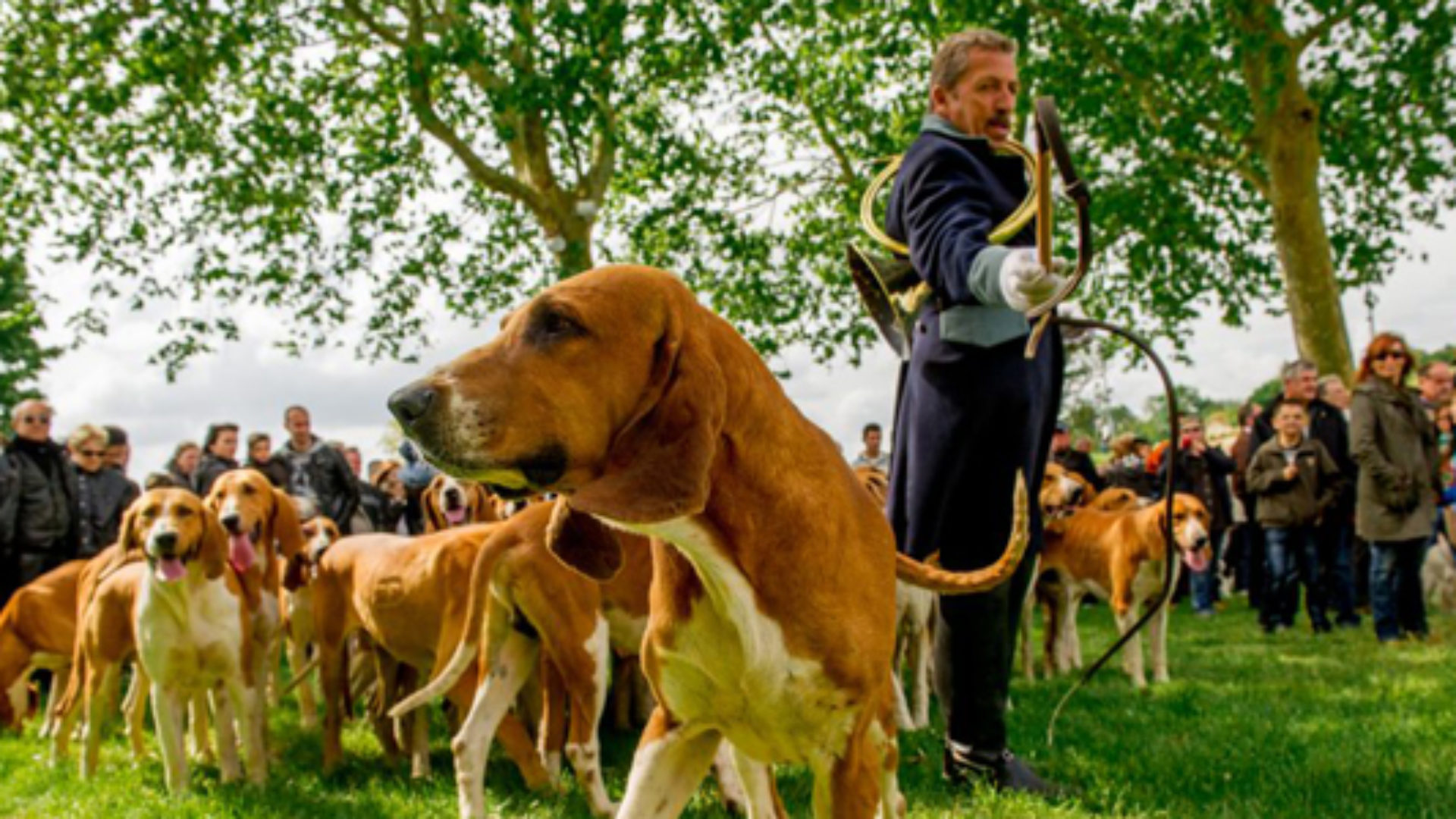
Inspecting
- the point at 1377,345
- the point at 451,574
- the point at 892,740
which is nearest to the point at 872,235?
the point at 892,740

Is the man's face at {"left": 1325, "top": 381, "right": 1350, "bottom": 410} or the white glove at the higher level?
the man's face at {"left": 1325, "top": 381, "right": 1350, "bottom": 410}

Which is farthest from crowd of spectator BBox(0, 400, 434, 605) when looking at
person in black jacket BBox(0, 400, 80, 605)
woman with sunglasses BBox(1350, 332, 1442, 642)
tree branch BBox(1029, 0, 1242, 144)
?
tree branch BBox(1029, 0, 1242, 144)

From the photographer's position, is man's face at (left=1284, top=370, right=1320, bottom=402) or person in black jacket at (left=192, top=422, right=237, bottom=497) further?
man's face at (left=1284, top=370, right=1320, bottom=402)

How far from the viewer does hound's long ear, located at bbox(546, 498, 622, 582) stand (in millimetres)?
2545

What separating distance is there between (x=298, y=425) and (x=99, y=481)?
1792 millimetres

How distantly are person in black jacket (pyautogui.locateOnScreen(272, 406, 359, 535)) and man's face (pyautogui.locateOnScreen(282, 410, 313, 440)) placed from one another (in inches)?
0.6

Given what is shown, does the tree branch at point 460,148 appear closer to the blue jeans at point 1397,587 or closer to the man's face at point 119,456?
the man's face at point 119,456

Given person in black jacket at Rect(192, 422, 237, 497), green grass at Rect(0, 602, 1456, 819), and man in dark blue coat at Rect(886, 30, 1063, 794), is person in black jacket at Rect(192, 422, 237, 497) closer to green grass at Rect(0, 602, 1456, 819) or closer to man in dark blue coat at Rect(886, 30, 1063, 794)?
green grass at Rect(0, 602, 1456, 819)

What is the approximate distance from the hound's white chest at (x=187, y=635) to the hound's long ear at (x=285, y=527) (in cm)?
117

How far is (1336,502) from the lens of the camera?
11805mm

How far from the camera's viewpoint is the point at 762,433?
2430 millimetres

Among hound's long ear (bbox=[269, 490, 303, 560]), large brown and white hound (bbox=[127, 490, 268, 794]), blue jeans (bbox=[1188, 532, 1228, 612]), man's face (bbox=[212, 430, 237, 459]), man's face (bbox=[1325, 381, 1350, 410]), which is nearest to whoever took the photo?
large brown and white hound (bbox=[127, 490, 268, 794])

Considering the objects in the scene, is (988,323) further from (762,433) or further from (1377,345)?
(1377,345)

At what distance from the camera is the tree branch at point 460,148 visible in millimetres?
17234
